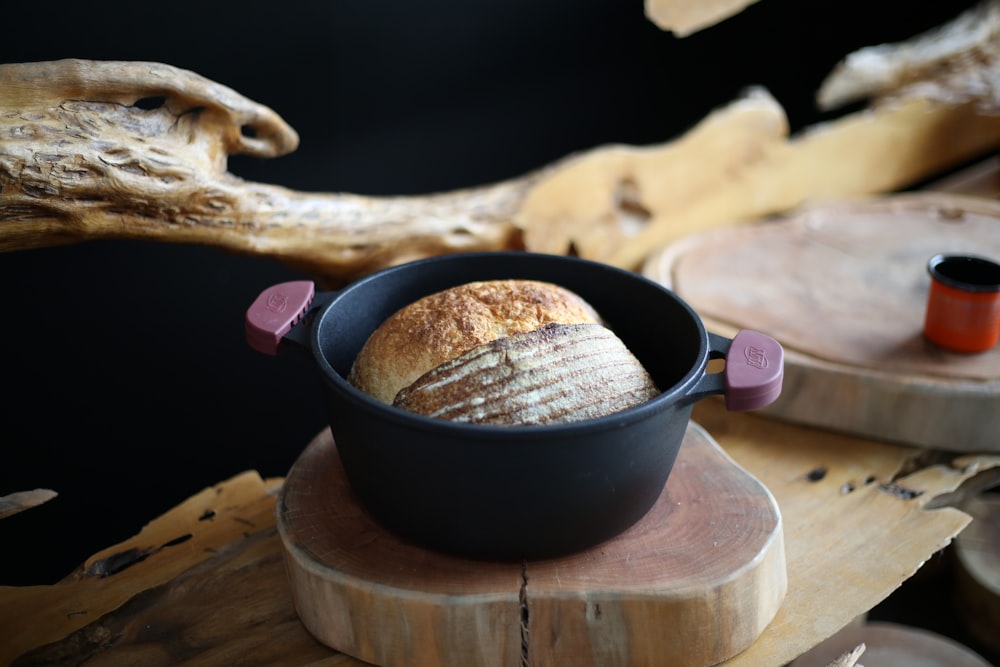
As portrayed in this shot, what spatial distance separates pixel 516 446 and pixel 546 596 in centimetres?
18

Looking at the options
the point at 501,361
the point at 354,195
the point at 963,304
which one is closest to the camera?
the point at 501,361

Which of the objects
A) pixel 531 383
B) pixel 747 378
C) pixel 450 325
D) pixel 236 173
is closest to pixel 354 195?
pixel 236 173

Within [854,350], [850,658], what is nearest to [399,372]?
[850,658]

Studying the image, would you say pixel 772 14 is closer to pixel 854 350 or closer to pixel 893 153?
pixel 893 153

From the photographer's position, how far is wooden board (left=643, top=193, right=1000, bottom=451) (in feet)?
4.16

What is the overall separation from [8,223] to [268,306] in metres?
0.29

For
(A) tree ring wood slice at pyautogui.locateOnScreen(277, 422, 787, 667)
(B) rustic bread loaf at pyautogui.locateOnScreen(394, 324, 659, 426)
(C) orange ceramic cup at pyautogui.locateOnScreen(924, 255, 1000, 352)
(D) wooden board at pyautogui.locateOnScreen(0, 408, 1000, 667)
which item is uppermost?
(B) rustic bread loaf at pyautogui.locateOnScreen(394, 324, 659, 426)

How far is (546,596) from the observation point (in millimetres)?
874

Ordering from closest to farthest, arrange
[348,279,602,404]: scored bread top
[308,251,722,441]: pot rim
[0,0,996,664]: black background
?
1. [308,251,722,441]: pot rim
2. [348,279,602,404]: scored bread top
3. [0,0,996,664]: black background

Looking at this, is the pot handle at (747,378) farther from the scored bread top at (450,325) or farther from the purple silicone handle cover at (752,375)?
the scored bread top at (450,325)

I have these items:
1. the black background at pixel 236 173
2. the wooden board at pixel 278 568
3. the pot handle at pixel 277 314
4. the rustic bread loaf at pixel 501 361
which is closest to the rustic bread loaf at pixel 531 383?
the rustic bread loaf at pixel 501 361

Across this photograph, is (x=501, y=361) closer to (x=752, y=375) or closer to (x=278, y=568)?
(x=752, y=375)

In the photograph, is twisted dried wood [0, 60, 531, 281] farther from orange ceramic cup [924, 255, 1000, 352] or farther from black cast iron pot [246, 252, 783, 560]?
orange ceramic cup [924, 255, 1000, 352]

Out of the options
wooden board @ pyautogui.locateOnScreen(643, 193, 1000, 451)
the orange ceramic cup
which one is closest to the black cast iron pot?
wooden board @ pyautogui.locateOnScreen(643, 193, 1000, 451)
